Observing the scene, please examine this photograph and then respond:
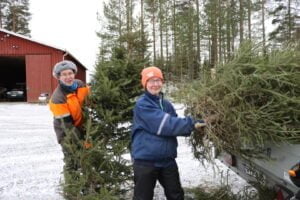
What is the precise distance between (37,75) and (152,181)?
26.3 metres

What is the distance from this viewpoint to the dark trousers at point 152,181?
3.57 metres

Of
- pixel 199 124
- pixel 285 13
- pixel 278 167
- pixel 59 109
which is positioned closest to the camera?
pixel 278 167

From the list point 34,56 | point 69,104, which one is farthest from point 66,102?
point 34,56

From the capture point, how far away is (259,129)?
3.14 metres

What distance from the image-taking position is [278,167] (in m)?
3.21

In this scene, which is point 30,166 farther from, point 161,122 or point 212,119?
point 212,119

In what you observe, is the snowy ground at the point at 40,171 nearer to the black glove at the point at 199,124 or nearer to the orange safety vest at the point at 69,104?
the black glove at the point at 199,124

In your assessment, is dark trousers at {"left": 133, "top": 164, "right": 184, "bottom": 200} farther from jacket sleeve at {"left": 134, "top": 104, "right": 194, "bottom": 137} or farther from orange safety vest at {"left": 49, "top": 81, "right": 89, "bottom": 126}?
orange safety vest at {"left": 49, "top": 81, "right": 89, "bottom": 126}

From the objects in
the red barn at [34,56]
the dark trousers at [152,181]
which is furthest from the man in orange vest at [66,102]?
the red barn at [34,56]

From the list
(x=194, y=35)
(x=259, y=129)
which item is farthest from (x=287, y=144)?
(x=194, y=35)

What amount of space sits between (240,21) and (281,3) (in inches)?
167

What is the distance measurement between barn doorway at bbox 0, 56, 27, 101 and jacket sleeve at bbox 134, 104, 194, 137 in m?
28.4

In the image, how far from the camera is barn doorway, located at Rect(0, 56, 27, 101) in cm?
3269

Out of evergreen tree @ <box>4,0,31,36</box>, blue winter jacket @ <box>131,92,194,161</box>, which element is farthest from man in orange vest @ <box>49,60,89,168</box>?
evergreen tree @ <box>4,0,31,36</box>
